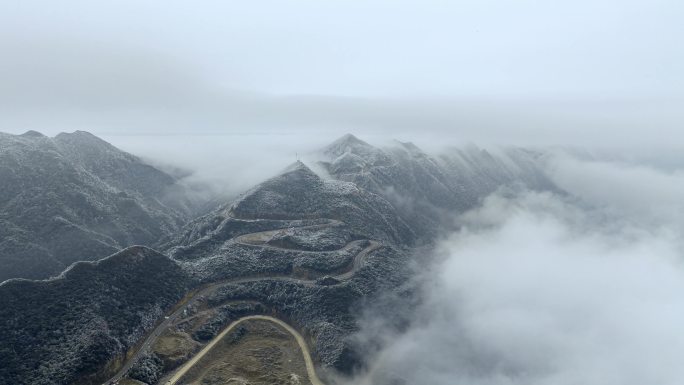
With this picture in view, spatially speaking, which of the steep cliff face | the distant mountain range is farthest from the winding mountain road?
the steep cliff face

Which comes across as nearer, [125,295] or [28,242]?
[125,295]

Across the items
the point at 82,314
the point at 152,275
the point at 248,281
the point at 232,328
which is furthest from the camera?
the point at 248,281

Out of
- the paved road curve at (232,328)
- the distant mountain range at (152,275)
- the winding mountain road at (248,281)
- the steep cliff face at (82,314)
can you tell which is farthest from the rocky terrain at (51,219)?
the paved road curve at (232,328)

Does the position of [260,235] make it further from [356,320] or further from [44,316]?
[44,316]

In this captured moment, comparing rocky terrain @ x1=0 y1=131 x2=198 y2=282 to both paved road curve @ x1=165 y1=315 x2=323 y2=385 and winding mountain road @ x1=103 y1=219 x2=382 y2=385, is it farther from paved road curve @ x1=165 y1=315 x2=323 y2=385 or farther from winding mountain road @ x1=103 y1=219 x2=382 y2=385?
paved road curve @ x1=165 y1=315 x2=323 y2=385

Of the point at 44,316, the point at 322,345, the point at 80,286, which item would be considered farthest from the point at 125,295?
the point at 322,345

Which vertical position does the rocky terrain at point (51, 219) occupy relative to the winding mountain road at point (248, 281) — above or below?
above

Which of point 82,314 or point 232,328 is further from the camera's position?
point 232,328

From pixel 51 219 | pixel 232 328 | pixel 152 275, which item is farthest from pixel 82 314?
pixel 51 219

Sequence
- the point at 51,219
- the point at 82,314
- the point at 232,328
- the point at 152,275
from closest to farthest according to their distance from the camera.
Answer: the point at 82,314
the point at 232,328
the point at 152,275
the point at 51,219

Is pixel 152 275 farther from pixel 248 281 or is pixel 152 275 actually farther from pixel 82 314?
pixel 248 281

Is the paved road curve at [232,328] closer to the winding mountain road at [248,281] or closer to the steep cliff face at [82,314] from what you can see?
the winding mountain road at [248,281]
